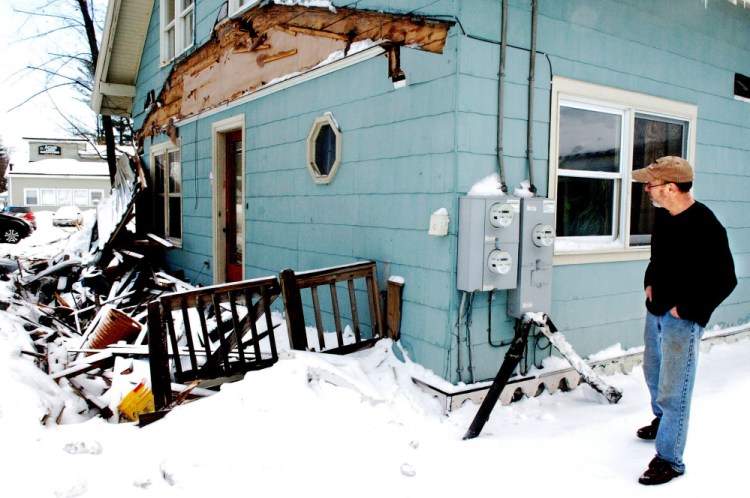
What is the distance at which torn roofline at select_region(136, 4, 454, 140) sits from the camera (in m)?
4.24

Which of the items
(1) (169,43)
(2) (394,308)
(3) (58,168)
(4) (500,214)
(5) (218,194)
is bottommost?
(2) (394,308)

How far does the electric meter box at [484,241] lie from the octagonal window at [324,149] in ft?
5.61

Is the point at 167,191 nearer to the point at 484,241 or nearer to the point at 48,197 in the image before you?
the point at 484,241

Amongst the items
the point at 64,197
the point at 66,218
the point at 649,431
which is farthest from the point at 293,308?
the point at 64,197

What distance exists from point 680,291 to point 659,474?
0.96 metres

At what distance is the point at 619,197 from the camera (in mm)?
5125

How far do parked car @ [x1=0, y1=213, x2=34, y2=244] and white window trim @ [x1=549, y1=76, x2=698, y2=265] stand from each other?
19.4 m

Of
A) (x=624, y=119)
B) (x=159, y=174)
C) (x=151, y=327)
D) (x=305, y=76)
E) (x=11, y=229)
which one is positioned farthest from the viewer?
(x=11, y=229)

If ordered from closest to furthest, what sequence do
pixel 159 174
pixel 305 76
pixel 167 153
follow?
pixel 305 76, pixel 167 153, pixel 159 174

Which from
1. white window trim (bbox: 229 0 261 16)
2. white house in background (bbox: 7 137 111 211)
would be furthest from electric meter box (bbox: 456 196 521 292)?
white house in background (bbox: 7 137 111 211)

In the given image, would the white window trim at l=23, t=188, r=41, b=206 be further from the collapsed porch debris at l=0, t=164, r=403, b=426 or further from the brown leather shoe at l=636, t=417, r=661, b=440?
the brown leather shoe at l=636, t=417, r=661, b=440

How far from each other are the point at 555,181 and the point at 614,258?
1.08 m

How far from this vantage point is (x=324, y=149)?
560cm

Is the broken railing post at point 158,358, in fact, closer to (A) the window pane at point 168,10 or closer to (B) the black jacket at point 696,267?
(B) the black jacket at point 696,267
